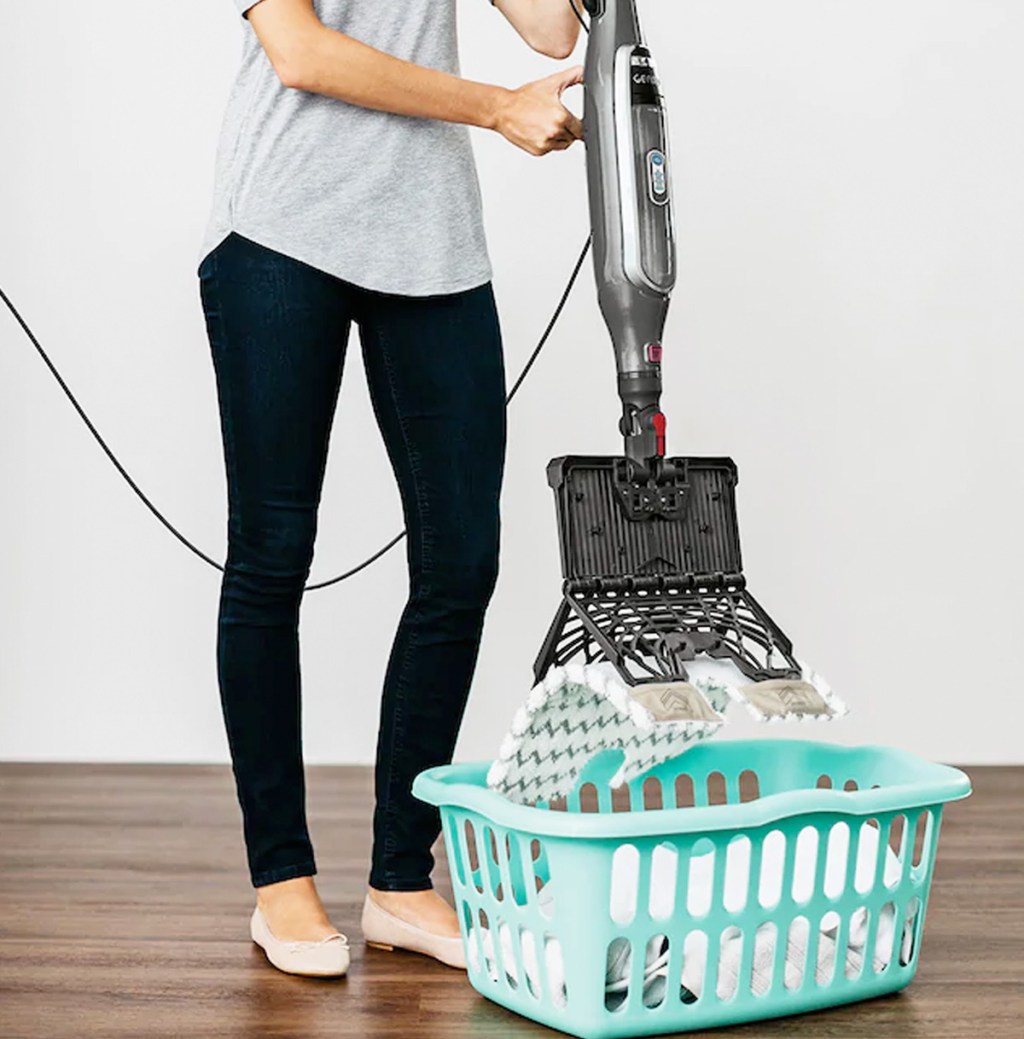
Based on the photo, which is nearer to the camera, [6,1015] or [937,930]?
[6,1015]

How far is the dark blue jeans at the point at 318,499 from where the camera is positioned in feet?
4.34

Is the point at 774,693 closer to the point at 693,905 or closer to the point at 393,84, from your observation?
the point at 693,905

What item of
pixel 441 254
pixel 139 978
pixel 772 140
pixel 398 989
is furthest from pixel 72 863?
pixel 772 140

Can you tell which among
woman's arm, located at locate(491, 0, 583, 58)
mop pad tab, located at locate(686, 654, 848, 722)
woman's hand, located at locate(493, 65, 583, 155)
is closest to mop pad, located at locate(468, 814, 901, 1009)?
mop pad tab, located at locate(686, 654, 848, 722)

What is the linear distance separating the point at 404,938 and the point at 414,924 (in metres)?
0.02

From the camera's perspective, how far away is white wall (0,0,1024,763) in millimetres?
2412

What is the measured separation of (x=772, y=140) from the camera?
7.91 feet

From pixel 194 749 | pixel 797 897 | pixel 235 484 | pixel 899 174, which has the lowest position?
pixel 194 749

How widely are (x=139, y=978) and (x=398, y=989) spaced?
0.22 metres

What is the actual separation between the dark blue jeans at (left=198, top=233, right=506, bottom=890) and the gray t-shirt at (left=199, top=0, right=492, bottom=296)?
0.08 ft

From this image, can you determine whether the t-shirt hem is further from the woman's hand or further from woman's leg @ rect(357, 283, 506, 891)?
the woman's hand

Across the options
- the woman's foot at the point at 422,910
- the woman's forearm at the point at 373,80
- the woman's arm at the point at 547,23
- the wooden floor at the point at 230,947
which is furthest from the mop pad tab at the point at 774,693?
the woman's arm at the point at 547,23

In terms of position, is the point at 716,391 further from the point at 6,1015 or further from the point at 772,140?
the point at 6,1015

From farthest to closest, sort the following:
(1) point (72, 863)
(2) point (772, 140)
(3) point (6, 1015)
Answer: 1. (2) point (772, 140)
2. (1) point (72, 863)
3. (3) point (6, 1015)
